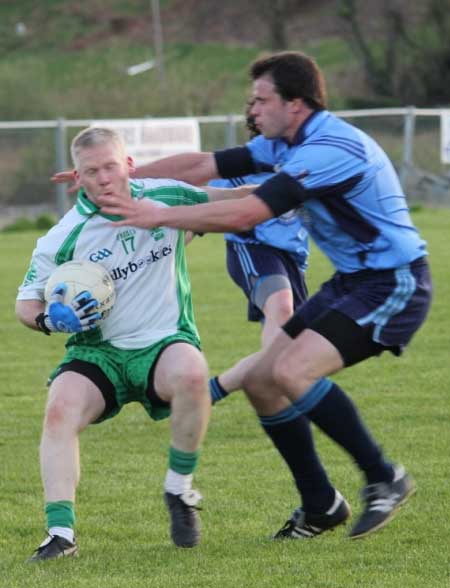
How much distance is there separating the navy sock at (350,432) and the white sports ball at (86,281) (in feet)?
3.02

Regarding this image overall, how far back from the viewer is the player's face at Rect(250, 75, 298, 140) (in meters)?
5.46

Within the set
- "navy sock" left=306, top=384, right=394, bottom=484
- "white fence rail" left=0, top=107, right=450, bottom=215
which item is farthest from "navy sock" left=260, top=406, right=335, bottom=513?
"white fence rail" left=0, top=107, right=450, bottom=215

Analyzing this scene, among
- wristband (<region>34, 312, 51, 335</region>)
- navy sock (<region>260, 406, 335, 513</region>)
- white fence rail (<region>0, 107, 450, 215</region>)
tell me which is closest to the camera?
wristband (<region>34, 312, 51, 335</region>)

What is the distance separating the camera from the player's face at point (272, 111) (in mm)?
5461

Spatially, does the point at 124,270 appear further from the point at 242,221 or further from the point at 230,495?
the point at 230,495

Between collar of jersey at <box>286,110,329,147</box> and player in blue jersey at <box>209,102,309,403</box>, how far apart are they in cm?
227

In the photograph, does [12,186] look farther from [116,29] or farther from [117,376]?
[116,29]

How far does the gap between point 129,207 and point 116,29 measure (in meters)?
51.3

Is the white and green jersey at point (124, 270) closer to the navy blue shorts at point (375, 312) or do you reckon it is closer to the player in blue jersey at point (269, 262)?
the navy blue shorts at point (375, 312)

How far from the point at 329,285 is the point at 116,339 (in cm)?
89

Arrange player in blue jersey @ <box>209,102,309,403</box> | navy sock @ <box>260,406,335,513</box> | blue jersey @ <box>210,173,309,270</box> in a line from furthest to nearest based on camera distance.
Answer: blue jersey @ <box>210,173,309,270</box> < player in blue jersey @ <box>209,102,309,403</box> < navy sock @ <box>260,406,335,513</box>

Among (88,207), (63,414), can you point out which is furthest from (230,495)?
(88,207)

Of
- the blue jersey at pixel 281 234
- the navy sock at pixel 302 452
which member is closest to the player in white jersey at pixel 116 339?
the navy sock at pixel 302 452

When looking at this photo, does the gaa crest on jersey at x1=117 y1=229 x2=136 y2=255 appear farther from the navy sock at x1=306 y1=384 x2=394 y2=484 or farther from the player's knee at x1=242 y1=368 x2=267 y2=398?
the navy sock at x1=306 y1=384 x2=394 y2=484
